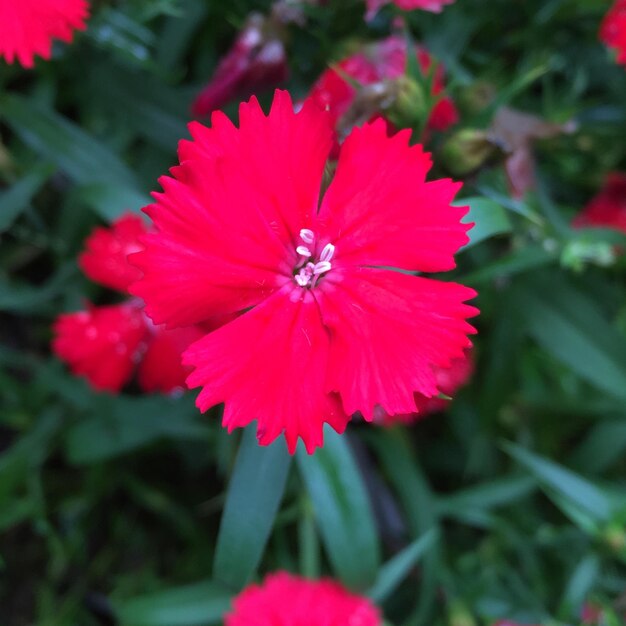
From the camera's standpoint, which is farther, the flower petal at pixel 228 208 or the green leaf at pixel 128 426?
the green leaf at pixel 128 426

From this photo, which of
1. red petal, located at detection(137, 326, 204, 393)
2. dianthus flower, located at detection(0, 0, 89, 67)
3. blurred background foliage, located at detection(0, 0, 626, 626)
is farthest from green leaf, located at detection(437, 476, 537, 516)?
dianthus flower, located at detection(0, 0, 89, 67)

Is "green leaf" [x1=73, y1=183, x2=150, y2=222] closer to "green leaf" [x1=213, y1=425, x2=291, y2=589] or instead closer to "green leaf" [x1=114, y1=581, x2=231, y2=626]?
"green leaf" [x1=213, y1=425, x2=291, y2=589]

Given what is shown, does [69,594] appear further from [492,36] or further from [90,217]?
[492,36]

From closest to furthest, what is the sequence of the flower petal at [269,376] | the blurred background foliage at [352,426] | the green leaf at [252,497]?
the flower petal at [269,376] → the green leaf at [252,497] → the blurred background foliage at [352,426]

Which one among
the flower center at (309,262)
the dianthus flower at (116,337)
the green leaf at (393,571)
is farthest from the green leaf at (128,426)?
the flower center at (309,262)

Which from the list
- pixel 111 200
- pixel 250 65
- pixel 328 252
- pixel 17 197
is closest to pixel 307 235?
pixel 328 252

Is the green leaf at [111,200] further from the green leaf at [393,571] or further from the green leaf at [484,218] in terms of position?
the green leaf at [393,571]

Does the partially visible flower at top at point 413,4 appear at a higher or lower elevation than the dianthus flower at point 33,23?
lower
